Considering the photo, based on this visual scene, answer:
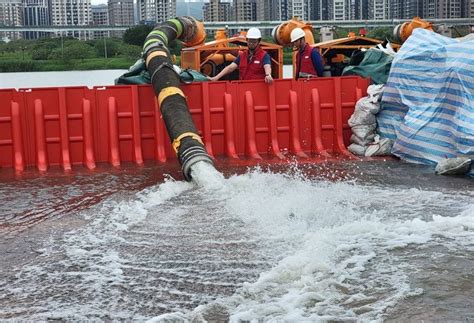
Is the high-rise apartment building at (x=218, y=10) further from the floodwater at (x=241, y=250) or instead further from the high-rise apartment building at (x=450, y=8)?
the floodwater at (x=241, y=250)

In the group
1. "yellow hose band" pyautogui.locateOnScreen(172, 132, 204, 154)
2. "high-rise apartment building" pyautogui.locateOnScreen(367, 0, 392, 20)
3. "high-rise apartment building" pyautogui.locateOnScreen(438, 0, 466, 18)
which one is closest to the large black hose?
"yellow hose band" pyautogui.locateOnScreen(172, 132, 204, 154)

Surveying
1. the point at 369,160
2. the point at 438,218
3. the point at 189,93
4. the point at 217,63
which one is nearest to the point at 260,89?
the point at 189,93

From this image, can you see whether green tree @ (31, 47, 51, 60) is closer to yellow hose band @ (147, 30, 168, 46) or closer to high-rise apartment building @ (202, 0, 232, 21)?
high-rise apartment building @ (202, 0, 232, 21)

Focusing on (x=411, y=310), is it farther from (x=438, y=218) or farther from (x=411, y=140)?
(x=411, y=140)

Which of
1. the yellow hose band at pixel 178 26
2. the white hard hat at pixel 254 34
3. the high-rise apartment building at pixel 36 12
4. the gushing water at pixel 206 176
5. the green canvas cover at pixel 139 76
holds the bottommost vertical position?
the gushing water at pixel 206 176

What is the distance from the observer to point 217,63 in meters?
15.6

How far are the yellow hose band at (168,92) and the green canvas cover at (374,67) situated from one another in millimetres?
3582

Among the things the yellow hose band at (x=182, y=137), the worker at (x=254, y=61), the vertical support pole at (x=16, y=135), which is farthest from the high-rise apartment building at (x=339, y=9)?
the yellow hose band at (x=182, y=137)

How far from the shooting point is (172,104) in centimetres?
1009

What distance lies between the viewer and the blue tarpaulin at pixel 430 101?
376 inches

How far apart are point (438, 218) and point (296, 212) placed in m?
1.29

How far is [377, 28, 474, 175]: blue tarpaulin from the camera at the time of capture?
9.55m

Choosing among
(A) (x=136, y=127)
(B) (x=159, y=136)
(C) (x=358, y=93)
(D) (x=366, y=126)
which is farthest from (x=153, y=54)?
(D) (x=366, y=126)

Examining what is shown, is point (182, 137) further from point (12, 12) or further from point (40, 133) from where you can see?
point (12, 12)
